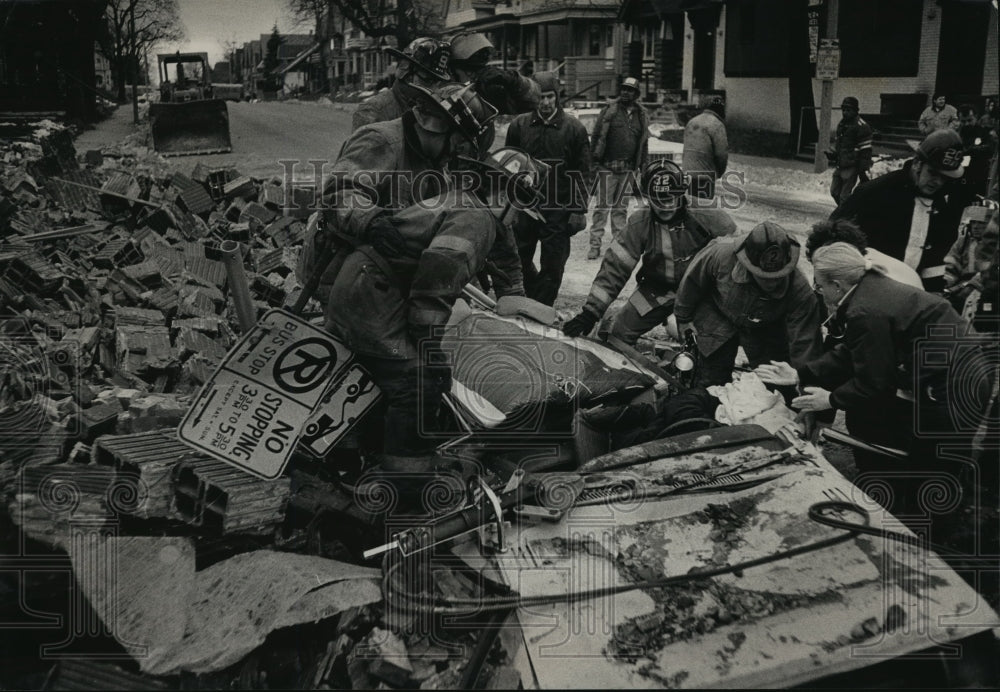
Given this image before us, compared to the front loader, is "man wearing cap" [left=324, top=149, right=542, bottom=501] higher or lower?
lower

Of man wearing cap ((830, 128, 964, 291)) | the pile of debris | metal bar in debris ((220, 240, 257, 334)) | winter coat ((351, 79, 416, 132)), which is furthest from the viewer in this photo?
winter coat ((351, 79, 416, 132))

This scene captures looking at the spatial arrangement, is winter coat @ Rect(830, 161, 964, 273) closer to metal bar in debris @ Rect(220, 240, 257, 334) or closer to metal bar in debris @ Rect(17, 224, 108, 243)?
metal bar in debris @ Rect(220, 240, 257, 334)

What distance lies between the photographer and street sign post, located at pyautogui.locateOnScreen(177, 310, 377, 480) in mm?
3582

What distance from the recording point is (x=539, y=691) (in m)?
2.83

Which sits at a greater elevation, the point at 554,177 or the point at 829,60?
the point at 829,60

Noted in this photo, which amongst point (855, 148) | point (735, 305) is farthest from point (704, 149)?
point (735, 305)

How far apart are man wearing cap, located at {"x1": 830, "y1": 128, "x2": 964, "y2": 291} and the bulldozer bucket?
17937 mm

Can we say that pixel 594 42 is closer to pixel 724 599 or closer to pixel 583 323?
pixel 583 323

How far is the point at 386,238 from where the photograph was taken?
3689 millimetres

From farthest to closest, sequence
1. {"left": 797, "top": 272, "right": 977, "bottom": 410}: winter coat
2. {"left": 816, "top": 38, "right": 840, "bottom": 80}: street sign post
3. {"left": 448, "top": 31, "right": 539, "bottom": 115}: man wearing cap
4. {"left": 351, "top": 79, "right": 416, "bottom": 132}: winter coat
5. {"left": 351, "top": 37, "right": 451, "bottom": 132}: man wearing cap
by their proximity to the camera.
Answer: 1. {"left": 816, "top": 38, "right": 840, "bottom": 80}: street sign post
2. {"left": 448, "top": 31, "right": 539, "bottom": 115}: man wearing cap
3. {"left": 351, "top": 79, "right": 416, "bottom": 132}: winter coat
4. {"left": 351, "top": 37, "right": 451, "bottom": 132}: man wearing cap
5. {"left": 797, "top": 272, "right": 977, "bottom": 410}: winter coat

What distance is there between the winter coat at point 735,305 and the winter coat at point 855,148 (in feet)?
26.4

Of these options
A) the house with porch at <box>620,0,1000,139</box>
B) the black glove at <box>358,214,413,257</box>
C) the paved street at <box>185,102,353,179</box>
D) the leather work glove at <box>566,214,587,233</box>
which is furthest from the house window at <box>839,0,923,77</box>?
the black glove at <box>358,214,413,257</box>

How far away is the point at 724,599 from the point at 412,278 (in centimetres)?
179

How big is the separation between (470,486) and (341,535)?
585 millimetres
